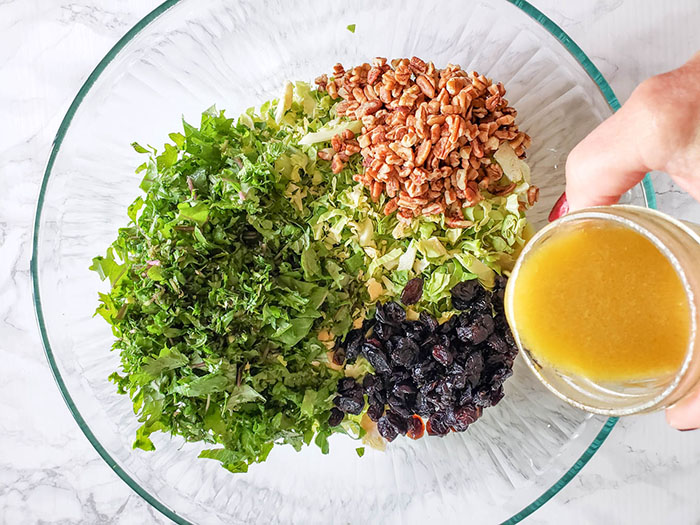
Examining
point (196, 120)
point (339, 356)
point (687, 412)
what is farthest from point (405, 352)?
point (196, 120)

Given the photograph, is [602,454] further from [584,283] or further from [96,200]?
[96,200]

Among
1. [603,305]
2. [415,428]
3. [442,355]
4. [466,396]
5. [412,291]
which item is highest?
Answer: [603,305]

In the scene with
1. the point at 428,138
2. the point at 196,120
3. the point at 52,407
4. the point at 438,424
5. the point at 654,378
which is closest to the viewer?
the point at 654,378

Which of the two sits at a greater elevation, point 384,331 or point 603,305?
point 603,305

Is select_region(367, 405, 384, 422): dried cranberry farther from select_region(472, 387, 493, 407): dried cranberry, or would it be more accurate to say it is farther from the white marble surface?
the white marble surface

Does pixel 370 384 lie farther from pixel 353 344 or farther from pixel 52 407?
pixel 52 407

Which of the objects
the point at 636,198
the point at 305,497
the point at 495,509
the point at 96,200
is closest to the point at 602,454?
the point at 495,509

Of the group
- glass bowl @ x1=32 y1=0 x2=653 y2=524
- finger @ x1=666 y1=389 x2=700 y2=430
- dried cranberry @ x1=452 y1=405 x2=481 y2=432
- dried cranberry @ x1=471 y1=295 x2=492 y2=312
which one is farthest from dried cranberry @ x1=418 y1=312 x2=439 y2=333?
finger @ x1=666 y1=389 x2=700 y2=430

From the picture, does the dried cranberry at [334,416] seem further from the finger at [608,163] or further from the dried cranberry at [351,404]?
the finger at [608,163]
